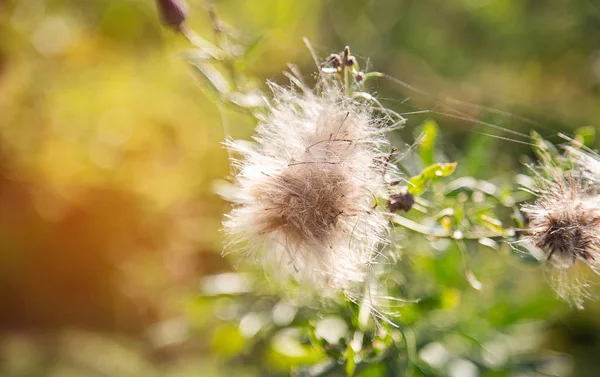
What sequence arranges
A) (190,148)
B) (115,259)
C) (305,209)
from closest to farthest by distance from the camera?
(305,209), (190,148), (115,259)

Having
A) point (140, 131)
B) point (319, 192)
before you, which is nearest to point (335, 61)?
point (319, 192)

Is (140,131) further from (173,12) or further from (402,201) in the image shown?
(402,201)

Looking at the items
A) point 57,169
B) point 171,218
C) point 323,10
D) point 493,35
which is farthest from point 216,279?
point 493,35

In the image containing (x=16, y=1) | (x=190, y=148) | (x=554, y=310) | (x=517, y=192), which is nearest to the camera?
(x=517, y=192)

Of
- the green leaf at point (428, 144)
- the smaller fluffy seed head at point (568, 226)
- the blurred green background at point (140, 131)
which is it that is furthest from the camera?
the blurred green background at point (140, 131)

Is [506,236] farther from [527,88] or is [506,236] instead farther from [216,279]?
[527,88]

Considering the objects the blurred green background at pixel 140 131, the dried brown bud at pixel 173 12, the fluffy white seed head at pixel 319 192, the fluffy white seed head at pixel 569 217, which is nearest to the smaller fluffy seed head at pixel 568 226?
the fluffy white seed head at pixel 569 217

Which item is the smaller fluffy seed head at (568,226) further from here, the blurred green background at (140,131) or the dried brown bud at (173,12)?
the blurred green background at (140,131)
